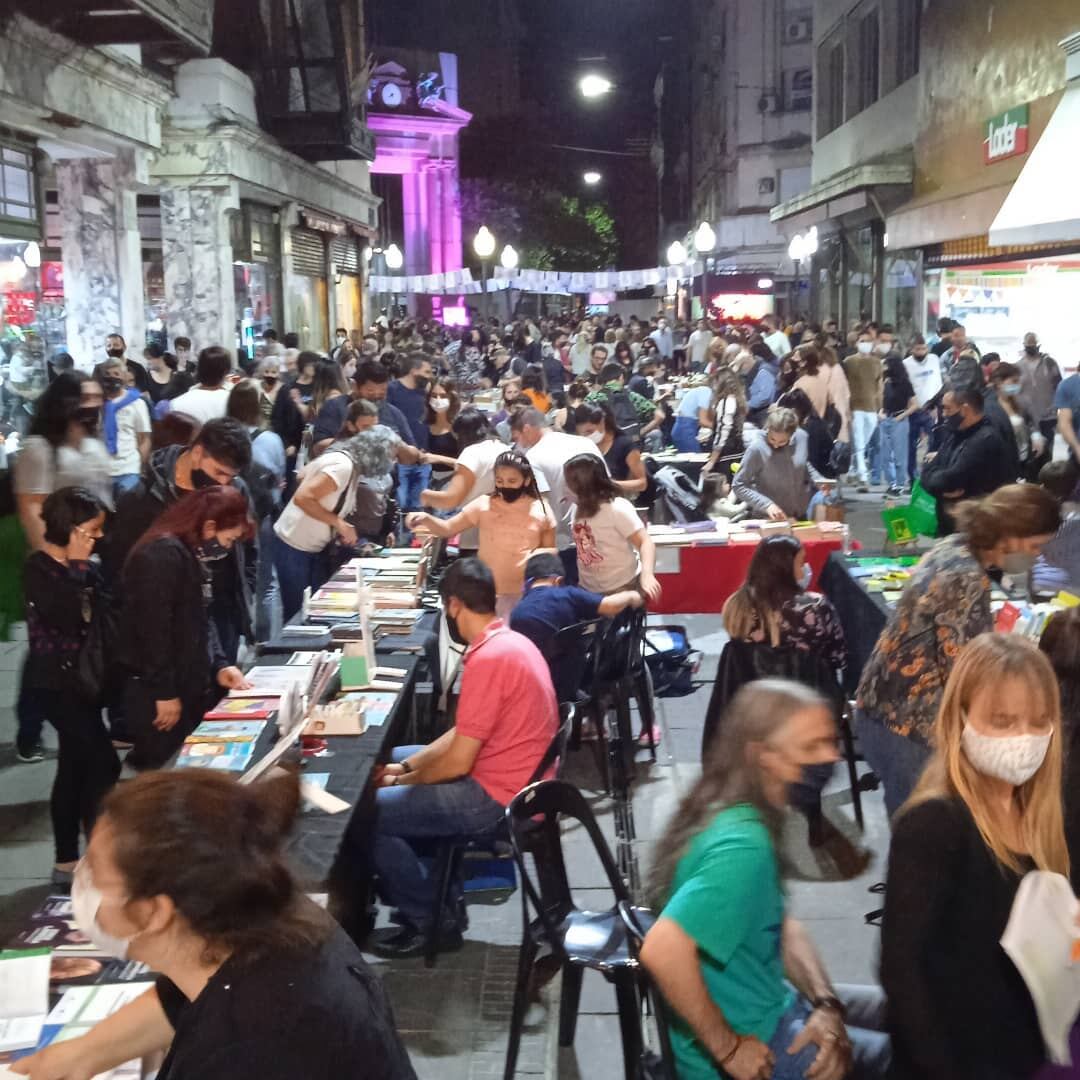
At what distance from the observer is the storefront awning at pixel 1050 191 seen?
10.9 meters

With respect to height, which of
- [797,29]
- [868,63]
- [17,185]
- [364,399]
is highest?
[797,29]

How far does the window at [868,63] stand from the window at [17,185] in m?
15.9

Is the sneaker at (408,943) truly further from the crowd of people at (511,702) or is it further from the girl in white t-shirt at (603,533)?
the girl in white t-shirt at (603,533)

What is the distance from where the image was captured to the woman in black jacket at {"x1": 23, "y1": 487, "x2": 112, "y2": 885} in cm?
558

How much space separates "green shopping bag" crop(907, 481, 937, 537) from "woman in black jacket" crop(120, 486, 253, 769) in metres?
5.24

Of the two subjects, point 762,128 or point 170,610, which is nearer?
point 170,610

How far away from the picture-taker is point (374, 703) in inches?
226

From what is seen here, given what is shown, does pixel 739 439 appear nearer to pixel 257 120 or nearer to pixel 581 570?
pixel 581 570

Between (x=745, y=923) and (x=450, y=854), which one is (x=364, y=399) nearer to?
(x=450, y=854)

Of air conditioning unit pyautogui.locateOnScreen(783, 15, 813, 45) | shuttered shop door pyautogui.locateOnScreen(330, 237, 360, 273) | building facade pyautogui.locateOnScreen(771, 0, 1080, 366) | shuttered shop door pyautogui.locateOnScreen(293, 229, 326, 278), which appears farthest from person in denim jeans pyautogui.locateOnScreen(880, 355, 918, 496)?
air conditioning unit pyautogui.locateOnScreen(783, 15, 813, 45)

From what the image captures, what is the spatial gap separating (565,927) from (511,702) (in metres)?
1.07

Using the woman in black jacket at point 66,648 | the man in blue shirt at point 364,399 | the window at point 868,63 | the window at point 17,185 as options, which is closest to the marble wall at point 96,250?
the window at point 17,185

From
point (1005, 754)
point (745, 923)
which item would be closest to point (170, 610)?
point (745, 923)

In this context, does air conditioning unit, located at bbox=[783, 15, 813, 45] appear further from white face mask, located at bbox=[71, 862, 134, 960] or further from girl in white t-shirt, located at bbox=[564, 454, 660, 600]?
white face mask, located at bbox=[71, 862, 134, 960]
